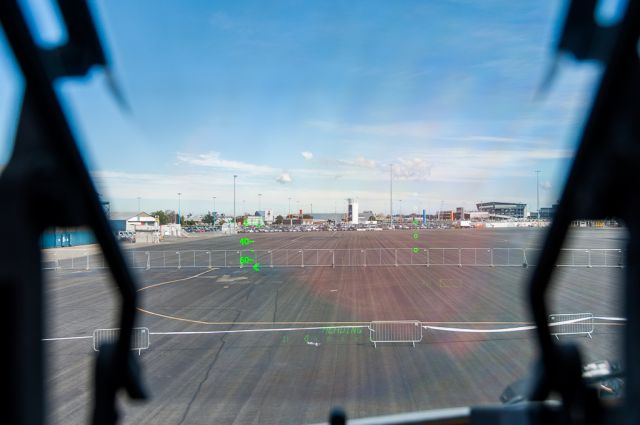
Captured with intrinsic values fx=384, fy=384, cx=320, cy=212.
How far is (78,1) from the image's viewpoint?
994 millimetres

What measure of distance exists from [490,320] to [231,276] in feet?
29.9

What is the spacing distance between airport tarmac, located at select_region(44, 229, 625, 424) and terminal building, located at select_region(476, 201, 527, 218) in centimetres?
11

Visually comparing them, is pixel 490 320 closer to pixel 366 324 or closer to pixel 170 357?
pixel 366 324

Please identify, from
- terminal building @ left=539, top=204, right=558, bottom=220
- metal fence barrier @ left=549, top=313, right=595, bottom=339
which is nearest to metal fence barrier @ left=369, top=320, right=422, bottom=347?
metal fence barrier @ left=549, top=313, right=595, bottom=339

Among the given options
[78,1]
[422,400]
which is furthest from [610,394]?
[422,400]

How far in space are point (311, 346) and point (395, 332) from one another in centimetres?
172

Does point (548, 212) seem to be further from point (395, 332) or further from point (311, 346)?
point (395, 332)

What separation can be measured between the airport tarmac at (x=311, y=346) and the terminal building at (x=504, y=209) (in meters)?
0.11

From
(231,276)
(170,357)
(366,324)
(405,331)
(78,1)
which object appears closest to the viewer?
(78,1)

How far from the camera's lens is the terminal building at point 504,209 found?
1.78m

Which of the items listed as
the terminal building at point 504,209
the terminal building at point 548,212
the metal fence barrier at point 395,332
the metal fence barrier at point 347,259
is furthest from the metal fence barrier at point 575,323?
the metal fence barrier at point 347,259

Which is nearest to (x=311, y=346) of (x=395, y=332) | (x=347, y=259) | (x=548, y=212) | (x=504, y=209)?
(x=395, y=332)

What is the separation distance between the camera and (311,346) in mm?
6320

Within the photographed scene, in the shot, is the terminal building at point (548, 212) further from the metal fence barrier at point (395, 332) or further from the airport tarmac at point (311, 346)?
the metal fence barrier at point (395, 332)
